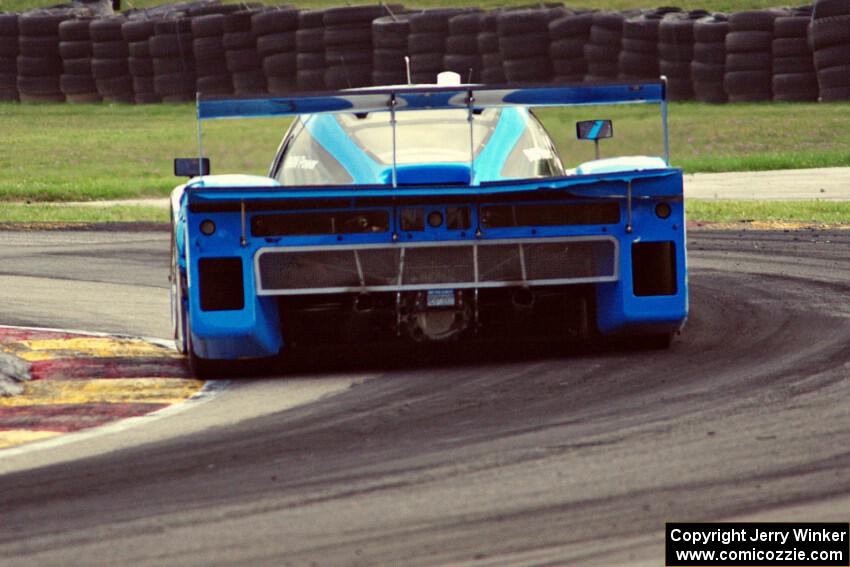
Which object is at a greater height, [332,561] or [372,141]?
[372,141]

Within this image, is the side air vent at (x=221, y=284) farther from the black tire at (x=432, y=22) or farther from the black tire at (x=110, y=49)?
the black tire at (x=110, y=49)

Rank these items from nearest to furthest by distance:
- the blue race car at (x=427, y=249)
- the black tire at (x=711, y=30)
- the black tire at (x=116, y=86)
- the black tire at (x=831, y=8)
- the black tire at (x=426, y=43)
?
the blue race car at (x=427, y=249) → the black tire at (x=831, y=8) → the black tire at (x=711, y=30) → the black tire at (x=426, y=43) → the black tire at (x=116, y=86)

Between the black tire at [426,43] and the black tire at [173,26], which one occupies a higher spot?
the black tire at [173,26]

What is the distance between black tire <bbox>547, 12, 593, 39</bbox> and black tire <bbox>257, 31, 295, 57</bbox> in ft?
15.6

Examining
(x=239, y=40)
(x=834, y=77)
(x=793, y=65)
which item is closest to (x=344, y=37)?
(x=239, y=40)

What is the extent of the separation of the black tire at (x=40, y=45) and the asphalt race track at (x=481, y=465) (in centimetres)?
2539

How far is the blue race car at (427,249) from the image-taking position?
938 cm

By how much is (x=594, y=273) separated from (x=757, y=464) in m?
2.84

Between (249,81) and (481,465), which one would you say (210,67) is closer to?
(249,81)

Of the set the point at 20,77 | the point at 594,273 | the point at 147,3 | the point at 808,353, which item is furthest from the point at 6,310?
the point at 147,3

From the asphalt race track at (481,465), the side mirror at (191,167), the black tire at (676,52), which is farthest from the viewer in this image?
the black tire at (676,52)

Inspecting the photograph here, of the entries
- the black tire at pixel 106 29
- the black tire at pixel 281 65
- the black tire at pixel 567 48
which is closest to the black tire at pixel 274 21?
the black tire at pixel 281 65

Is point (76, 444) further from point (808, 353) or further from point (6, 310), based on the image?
point (6, 310)

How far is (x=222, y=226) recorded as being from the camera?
369 inches
